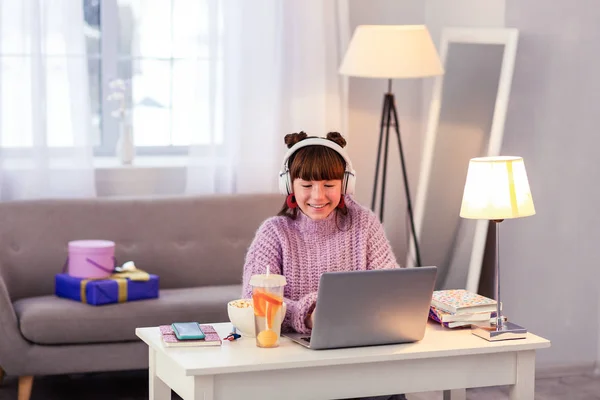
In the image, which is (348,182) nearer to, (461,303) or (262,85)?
(461,303)

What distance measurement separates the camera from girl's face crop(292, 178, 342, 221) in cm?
269

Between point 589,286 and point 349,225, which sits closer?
point 349,225

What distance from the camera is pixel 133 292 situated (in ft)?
12.5

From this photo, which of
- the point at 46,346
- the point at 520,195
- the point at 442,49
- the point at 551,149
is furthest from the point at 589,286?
the point at 46,346

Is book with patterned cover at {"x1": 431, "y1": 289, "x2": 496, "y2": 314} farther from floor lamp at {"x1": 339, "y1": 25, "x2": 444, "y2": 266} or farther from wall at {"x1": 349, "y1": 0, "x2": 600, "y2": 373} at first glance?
floor lamp at {"x1": 339, "y1": 25, "x2": 444, "y2": 266}

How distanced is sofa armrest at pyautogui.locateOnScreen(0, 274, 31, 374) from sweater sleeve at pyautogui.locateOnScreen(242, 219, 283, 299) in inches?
47.4

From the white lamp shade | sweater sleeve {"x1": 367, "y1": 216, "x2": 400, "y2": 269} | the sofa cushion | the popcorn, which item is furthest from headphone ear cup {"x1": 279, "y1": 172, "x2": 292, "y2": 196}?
the white lamp shade

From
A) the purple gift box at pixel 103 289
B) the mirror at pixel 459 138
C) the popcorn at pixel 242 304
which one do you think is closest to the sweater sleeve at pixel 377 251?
the popcorn at pixel 242 304

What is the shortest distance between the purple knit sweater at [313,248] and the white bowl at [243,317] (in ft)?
0.66

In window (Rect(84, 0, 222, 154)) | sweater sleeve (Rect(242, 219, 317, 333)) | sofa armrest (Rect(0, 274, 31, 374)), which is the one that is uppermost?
window (Rect(84, 0, 222, 154))

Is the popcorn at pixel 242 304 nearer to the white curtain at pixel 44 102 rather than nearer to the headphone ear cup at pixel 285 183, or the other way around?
the headphone ear cup at pixel 285 183

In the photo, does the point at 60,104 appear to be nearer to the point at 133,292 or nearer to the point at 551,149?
the point at 133,292

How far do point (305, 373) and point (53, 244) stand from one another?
2.03 metres

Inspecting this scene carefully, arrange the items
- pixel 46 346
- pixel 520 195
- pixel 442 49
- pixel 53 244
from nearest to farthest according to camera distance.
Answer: pixel 520 195, pixel 46 346, pixel 53 244, pixel 442 49
